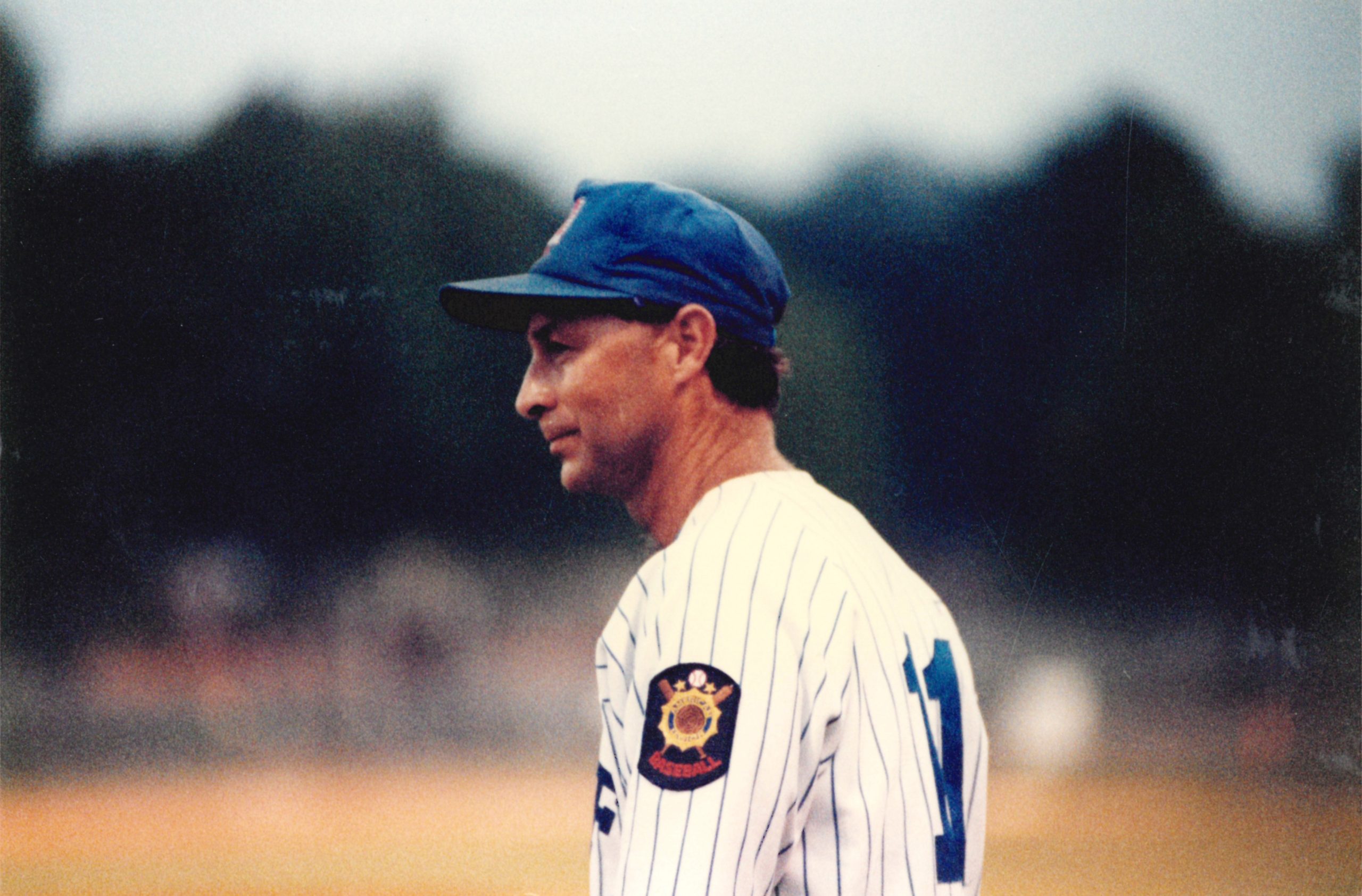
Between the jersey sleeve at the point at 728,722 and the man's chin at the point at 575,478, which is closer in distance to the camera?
the jersey sleeve at the point at 728,722

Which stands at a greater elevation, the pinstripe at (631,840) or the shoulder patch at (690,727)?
the shoulder patch at (690,727)

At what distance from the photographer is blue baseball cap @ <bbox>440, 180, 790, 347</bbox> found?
0.90 metres

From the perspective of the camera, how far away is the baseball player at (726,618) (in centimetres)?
70

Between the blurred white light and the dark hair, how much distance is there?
3.86 ft

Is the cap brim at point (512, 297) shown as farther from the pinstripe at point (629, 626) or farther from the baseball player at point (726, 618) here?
the pinstripe at point (629, 626)

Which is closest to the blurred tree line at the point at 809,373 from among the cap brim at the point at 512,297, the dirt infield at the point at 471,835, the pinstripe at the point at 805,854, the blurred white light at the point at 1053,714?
the blurred white light at the point at 1053,714

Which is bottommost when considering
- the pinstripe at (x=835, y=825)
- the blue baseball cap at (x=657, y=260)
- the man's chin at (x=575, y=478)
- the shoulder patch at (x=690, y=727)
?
the pinstripe at (x=835, y=825)

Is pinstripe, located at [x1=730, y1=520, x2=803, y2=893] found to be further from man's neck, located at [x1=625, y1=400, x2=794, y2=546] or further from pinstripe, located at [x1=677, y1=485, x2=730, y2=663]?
man's neck, located at [x1=625, y1=400, x2=794, y2=546]

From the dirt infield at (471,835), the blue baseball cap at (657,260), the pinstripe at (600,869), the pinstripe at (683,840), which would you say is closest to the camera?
the pinstripe at (683,840)

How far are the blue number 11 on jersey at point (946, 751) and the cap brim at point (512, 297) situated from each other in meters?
0.36

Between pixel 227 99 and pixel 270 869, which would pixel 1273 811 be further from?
pixel 227 99

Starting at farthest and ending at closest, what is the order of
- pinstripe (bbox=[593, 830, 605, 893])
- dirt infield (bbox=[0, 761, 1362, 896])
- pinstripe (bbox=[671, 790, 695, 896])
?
1. dirt infield (bbox=[0, 761, 1362, 896])
2. pinstripe (bbox=[593, 830, 605, 893])
3. pinstripe (bbox=[671, 790, 695, 896])

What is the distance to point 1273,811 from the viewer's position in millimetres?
1977

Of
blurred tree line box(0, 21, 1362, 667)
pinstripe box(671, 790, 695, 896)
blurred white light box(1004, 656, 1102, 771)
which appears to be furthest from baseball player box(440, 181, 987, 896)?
blurred white light box(1004, 656, 1102, 771)
